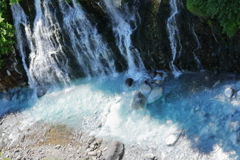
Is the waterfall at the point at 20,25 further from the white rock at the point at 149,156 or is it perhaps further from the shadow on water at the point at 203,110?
the white rock at the point at 149,156

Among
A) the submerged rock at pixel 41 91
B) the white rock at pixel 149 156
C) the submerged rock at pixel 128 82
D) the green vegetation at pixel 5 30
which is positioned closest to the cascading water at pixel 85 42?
Result: the submerged rock at pixel 128 82

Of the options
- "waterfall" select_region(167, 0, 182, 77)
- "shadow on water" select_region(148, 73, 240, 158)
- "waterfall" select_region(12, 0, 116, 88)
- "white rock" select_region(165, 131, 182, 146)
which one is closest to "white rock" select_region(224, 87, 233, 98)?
"shadow on water" select_region(148, 73, 240, 158)

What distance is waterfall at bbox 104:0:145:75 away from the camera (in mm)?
13164

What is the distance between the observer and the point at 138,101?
11781 millimetres

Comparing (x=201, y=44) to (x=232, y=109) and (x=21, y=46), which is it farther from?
(x=21, y=46)

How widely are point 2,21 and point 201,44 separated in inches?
440

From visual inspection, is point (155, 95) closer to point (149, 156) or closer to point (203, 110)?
point (203, 110)

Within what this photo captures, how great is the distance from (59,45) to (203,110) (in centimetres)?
896

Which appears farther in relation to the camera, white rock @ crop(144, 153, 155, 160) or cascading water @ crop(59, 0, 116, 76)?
cascading water @ crop(59, 0, 116, 76)

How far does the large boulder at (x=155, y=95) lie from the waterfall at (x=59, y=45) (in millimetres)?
3347

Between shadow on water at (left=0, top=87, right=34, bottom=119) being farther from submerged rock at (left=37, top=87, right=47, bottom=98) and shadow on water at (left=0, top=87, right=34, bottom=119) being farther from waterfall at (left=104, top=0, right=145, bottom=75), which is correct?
waterfall at (left=104, top=0, right=145, bottom=75)

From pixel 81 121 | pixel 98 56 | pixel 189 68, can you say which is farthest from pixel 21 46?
pixel 189 68

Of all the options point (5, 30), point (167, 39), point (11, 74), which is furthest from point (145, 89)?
point (11, 74)

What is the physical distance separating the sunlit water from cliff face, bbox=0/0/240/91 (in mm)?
720
